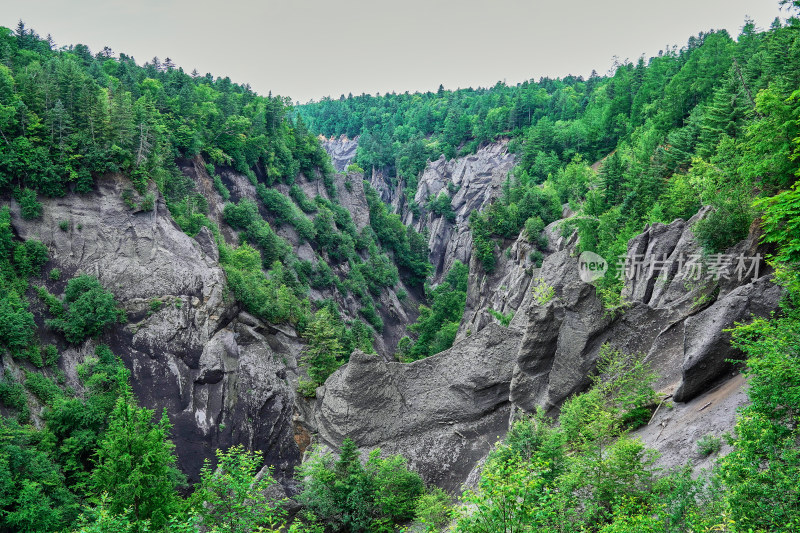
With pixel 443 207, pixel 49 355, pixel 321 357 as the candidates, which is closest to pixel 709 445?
pixel 321 357

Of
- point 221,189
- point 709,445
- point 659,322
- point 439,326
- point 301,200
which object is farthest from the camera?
point 301,200

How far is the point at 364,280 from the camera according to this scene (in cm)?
7706

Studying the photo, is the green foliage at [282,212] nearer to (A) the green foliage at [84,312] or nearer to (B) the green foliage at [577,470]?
(A) the green foliage at [84,312]

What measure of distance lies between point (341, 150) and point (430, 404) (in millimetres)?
145845

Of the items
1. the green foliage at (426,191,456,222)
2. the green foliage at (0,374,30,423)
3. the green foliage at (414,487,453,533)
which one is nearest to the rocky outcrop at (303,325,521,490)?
the green foliage at (414,487,453,533)

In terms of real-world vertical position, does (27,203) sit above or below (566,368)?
above

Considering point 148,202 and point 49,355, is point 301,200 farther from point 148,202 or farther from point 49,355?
point 49,355

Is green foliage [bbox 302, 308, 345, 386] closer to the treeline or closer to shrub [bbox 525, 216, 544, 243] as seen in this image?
the treeline

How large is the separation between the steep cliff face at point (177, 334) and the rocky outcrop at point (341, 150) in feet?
378

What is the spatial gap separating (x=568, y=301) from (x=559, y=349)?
246cm

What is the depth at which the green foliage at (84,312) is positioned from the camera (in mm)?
42094

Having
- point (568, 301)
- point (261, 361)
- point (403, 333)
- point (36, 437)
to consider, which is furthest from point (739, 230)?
point (403, 333)

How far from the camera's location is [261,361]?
4856 cm

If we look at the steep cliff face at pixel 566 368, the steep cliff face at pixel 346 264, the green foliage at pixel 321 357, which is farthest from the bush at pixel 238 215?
the steep cliff face at pixel 566 368
